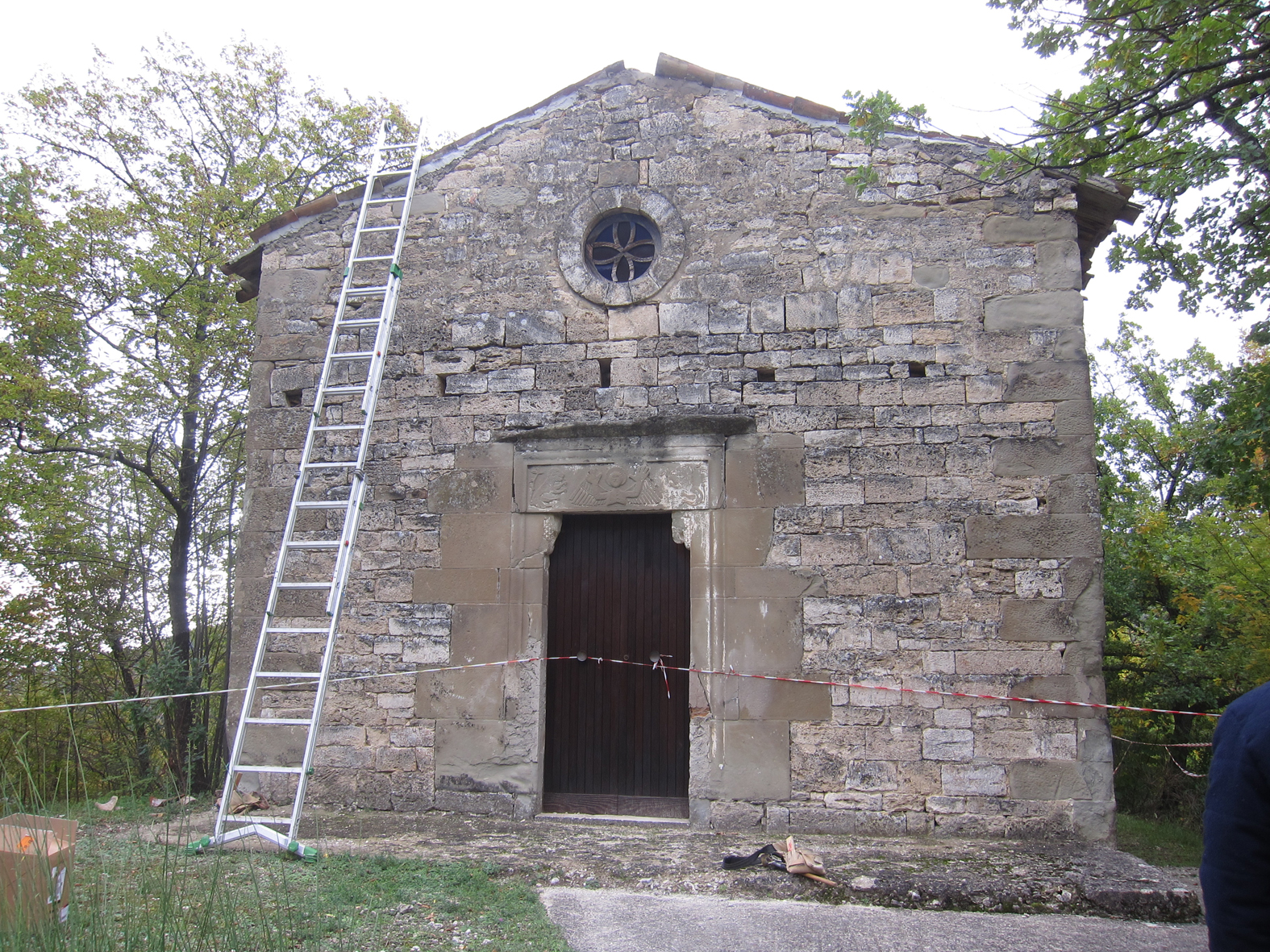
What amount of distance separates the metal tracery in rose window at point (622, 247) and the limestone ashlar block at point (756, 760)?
3.29m

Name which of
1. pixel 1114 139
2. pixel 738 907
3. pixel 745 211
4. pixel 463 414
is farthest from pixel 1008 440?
pixel 463 414

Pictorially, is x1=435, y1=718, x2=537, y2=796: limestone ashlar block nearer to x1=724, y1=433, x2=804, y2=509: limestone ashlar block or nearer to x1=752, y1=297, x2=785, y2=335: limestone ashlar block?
x1=724, y1=433, x2=804, y2=509: limestone ashlar block

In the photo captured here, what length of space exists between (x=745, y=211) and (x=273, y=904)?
504 cm

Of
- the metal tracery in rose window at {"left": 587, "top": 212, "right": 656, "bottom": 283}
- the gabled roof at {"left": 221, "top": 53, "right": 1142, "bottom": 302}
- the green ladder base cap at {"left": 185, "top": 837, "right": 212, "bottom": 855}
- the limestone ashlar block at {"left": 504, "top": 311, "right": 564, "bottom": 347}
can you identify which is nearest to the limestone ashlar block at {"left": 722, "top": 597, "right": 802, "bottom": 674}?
the limestone ashlar block at {"left": 504, "top": 311, "right": 564, "bottom": 347}

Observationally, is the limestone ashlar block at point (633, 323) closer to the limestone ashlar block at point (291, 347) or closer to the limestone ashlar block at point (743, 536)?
the limestone ashlar block at point (743, 536)

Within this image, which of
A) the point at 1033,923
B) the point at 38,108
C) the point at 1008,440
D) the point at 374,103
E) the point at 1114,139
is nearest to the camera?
the point at 1033,923

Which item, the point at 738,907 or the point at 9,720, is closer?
the point at 738,907

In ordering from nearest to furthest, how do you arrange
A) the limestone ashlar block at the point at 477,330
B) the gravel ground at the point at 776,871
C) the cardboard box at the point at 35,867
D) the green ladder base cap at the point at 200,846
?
the cardboard box at the point at 35,867 < the gravel ground at the point at 776,871 < the green ladder base cap at the point at 200,846 < the limestone ashlar block at the point at 477,330

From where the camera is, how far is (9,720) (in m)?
7.90

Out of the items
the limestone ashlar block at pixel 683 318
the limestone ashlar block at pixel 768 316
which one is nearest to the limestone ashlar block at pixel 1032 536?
the limestone ashlar block at pixel 768 316

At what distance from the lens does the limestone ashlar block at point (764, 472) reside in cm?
560

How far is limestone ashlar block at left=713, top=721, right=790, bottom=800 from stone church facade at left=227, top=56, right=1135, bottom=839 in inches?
0.8

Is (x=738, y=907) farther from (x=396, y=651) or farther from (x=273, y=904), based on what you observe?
(x=396, y=651)

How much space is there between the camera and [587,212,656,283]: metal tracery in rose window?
244 inches
